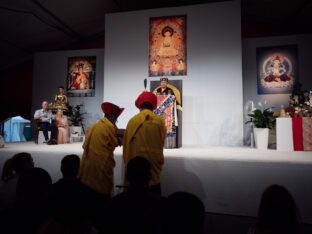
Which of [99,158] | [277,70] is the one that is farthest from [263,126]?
[99,158]

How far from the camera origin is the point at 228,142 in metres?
5.48

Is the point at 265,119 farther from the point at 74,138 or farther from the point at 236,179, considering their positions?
the point at 74,138

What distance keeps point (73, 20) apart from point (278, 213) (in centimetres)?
751

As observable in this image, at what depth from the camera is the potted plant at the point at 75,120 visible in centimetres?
673

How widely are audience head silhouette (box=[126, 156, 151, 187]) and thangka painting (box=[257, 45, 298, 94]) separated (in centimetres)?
596

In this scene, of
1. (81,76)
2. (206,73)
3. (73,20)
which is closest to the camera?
(206,73)

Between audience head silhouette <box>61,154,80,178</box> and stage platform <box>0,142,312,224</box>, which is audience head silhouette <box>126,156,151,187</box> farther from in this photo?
stage platform <box>0,142,312,224</box>

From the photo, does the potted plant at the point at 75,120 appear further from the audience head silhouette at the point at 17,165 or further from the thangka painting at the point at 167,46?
the audience head silhouette at the point at 17,165

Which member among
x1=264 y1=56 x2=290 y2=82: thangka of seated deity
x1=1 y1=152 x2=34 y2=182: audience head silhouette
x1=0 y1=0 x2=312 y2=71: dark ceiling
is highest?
x1=0 y1=0 x2=312 y2=71: dark ceiling

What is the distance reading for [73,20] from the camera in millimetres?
7371

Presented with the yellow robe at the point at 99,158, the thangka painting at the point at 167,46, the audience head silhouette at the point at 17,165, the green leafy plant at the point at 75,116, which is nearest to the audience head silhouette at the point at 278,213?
the yellow robe at the point at 99,158

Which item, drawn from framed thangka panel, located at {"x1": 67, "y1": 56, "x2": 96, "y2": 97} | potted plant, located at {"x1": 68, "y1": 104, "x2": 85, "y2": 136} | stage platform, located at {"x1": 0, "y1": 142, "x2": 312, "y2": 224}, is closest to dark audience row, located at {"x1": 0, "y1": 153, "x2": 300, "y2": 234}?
stage platform, located at {"x1": 0, "y1": 142, "x2": 312, "y2": 224}

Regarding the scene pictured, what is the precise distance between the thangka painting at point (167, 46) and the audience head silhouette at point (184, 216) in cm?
483

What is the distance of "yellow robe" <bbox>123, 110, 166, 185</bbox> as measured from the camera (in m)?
2.34
